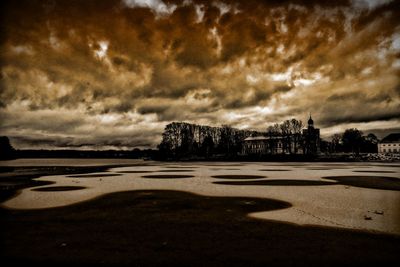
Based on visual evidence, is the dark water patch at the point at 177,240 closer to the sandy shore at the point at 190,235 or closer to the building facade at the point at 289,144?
the sandy shore at the point at 190,235

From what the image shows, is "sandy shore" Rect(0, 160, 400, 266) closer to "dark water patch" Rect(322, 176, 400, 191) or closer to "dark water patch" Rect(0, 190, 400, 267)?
"dark water patch" Rect(0, 190, 400, 267)

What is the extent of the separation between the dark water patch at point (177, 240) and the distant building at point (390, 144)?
210 metres

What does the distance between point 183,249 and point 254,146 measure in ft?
618

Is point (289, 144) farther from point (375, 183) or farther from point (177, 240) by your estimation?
point (177, 240)

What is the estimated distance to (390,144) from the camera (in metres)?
187

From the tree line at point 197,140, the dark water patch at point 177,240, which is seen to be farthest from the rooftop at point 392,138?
the dark water patch at point 177,240

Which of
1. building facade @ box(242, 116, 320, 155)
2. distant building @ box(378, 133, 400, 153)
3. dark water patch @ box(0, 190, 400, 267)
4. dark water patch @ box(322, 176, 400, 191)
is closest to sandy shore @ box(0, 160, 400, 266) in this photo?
dark water patch @ box(0, 190, 400, 267)

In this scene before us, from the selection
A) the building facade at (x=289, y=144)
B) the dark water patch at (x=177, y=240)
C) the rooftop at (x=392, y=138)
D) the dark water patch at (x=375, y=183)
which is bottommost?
the dark water patch at (x=177, y=240)

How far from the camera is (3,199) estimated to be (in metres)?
14.7

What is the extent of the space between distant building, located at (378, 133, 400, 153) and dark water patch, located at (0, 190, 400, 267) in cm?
21008

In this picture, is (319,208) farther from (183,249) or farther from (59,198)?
(59,198)

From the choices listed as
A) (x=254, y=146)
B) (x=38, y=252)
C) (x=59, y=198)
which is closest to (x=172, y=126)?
(x=254, y=146)

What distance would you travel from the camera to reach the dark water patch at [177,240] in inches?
251

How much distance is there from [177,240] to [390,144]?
217m
